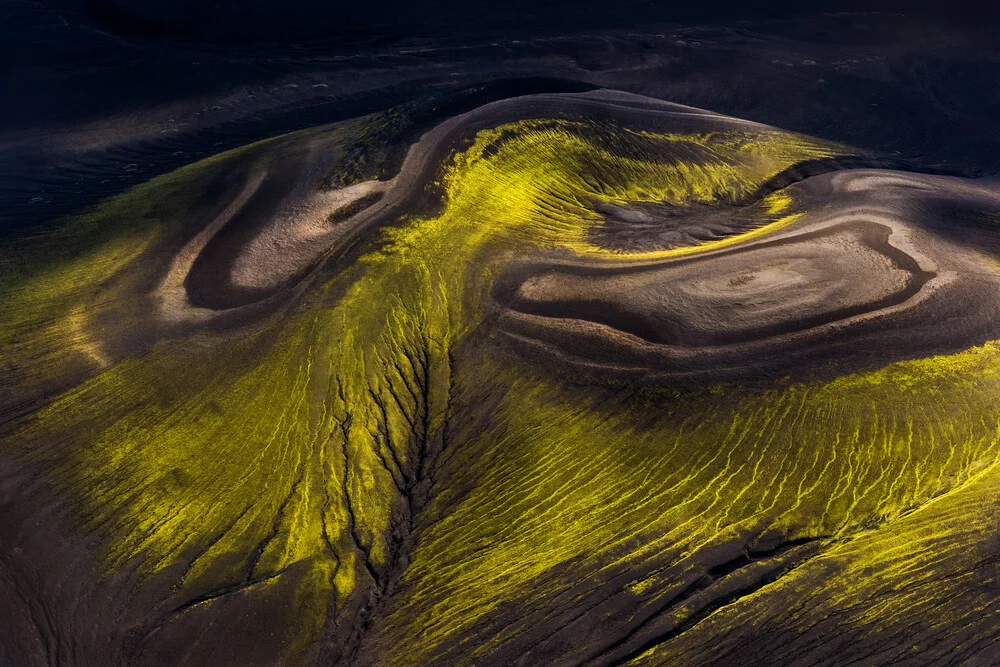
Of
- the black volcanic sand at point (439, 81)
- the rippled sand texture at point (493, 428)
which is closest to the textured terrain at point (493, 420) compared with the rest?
the rippled sand texture at point (493, 428)

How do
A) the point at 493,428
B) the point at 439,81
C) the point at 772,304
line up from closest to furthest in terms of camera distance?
the point at 493,428, the point at 772,304, the point at 439,81

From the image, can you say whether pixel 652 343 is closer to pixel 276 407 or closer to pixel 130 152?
pixel 276 407

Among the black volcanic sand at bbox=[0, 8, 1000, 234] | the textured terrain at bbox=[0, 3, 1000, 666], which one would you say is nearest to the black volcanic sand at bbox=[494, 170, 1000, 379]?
the textured terrain at bbox=[0, 3, 1000, 666]

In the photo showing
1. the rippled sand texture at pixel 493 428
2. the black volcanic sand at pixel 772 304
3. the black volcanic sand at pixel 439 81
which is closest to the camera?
the rippled sand texture at pixel 493 428

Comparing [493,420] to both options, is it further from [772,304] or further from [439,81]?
[439,81]

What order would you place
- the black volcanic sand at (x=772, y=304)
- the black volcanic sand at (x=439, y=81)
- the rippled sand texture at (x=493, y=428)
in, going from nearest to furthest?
1. the rippled sand texture at (x=493, y=428)
2. the black volcanic sand at (x=772, y=304)
3. the black volcanic sand at (x=439, y=81)

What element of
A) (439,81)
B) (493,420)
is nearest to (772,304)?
(493,420)

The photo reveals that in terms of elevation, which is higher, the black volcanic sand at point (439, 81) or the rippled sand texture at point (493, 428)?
the black volcanic sand at point (439, 81)

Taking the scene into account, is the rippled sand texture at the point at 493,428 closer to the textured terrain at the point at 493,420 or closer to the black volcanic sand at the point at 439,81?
the textured terrain at the point at 493,420

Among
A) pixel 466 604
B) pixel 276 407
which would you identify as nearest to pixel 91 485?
pixel 276 407
